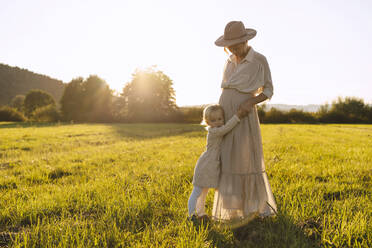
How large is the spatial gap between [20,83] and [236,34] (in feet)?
373

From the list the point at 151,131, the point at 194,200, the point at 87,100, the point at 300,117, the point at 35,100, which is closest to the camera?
the point at 194,200

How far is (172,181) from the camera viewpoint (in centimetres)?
487

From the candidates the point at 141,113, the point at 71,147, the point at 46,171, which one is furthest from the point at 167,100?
the point at 46,171

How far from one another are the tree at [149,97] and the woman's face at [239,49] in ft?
128

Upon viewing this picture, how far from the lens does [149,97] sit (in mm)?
42156

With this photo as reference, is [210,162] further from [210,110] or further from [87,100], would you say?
[87,100]

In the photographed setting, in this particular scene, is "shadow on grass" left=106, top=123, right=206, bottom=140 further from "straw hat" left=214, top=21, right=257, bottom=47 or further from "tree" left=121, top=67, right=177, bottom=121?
"tree" left=121, top=67, right=177, bottom=121

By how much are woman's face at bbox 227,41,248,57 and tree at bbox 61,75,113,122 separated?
43.8 metres

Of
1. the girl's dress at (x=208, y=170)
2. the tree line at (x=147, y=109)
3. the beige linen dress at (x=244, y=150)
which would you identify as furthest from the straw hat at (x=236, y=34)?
the tree line at (x=147, y=109)

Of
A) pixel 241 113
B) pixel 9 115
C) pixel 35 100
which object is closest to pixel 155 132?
pixel 241 113

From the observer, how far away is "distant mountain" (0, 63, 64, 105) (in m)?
84.6

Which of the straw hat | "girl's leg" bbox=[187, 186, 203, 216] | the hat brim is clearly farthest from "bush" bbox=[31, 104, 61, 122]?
the straw hat

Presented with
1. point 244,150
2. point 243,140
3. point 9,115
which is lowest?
point 244,150

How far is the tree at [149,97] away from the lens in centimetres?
4191
